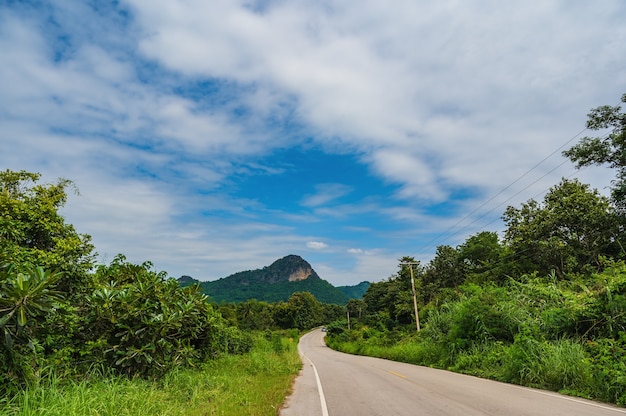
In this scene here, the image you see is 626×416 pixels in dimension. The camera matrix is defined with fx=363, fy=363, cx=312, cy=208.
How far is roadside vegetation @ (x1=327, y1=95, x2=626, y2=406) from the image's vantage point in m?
10.6

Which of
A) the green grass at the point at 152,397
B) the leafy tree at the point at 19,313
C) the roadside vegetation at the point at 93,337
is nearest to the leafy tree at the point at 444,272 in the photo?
the roadside vegetation at the point at 93,337

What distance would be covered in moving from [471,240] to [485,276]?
17058 mm

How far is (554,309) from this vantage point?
1372 centimetres

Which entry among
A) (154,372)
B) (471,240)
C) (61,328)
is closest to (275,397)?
(154,372)

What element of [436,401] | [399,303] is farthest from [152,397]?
[399,303]

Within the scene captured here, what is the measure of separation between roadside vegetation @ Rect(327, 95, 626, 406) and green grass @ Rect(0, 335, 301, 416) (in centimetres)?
805

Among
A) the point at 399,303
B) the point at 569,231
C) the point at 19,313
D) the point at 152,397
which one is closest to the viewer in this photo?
the point at 19,313

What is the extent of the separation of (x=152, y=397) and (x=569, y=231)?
39.0 meters

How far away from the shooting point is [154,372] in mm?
9438

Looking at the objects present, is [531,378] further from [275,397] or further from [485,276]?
[485,276]

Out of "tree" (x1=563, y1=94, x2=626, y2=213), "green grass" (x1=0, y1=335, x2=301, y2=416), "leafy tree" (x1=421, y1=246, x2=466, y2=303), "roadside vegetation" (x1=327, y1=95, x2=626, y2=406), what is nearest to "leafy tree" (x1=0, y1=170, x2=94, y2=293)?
"green grass" (x1=0, y1=335, x2=301, y2=416)

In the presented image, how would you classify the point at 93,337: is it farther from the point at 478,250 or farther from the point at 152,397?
the point at 478,250

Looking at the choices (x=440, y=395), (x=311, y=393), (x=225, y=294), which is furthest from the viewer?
(x=225, y=294)

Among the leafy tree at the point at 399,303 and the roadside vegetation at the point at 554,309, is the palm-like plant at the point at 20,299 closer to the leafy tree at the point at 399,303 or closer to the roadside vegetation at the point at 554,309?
the roadside vegetation at the point at 554,309
